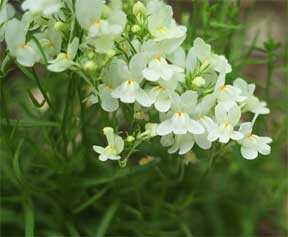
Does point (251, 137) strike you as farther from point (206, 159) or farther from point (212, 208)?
point (212, 208)

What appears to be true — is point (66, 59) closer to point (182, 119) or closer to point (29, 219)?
point (182, 119)

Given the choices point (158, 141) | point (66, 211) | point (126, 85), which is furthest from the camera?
point (66, 211)

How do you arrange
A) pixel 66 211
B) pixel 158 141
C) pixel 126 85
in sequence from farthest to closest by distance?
pixel 66 211 → pixel 158 141 → pixel 126 85

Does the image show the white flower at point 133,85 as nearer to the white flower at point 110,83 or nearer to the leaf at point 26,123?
the white flower at point 110,83

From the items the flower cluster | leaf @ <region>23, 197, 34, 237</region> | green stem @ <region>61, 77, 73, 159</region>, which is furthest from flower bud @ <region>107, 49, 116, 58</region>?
leaf @ <region>23, 197, 34, 237</region>

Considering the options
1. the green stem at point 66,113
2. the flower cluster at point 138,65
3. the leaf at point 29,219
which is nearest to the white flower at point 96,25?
the flower cluster at point 138,65

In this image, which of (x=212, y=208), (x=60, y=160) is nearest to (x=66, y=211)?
(x=60, y=160)

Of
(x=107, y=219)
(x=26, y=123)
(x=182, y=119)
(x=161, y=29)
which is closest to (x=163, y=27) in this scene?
(x=161, y=29)

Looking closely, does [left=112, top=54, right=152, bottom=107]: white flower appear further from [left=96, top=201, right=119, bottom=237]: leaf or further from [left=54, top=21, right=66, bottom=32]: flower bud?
[left=96, top=201, right=119, bottom=237]: leaf
